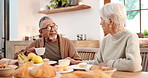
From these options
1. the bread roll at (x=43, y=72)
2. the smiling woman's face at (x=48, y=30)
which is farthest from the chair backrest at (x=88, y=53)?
the bread roll at (x=43, y=72)

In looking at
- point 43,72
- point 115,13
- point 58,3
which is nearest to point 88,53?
point 115,13

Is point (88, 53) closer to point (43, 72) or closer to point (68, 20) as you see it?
point (43, 72)

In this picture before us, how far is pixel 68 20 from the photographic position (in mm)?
4219

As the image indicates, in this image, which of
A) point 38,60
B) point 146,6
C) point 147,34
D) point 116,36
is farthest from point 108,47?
point 146,6

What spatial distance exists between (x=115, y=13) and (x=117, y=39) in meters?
0.22

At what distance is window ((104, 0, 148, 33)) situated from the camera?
3.49 m

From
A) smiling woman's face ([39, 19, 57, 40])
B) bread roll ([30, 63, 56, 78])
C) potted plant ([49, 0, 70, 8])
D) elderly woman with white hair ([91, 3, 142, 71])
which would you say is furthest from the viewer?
potted plant ([49, 0, 70, 8])

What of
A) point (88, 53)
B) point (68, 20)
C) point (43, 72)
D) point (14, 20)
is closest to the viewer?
point (43, 72)

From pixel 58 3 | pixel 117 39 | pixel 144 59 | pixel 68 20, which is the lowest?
pixel 144 59

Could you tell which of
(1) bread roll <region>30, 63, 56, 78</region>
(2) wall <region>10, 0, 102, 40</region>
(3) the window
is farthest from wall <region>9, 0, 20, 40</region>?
(1) bread roll <region>30, 63, 56, 78</region>

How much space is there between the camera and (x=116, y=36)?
1534 mm

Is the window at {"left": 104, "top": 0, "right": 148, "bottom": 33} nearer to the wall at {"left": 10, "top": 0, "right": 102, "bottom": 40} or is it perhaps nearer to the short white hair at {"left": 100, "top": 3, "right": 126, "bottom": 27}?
the wall at {"left": 10, "top": 0, "right": 102, "bottom": 40}

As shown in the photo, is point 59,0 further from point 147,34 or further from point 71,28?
point 147,34

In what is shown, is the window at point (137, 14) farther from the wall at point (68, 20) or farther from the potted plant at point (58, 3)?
the potted plant at point (58, 3)
